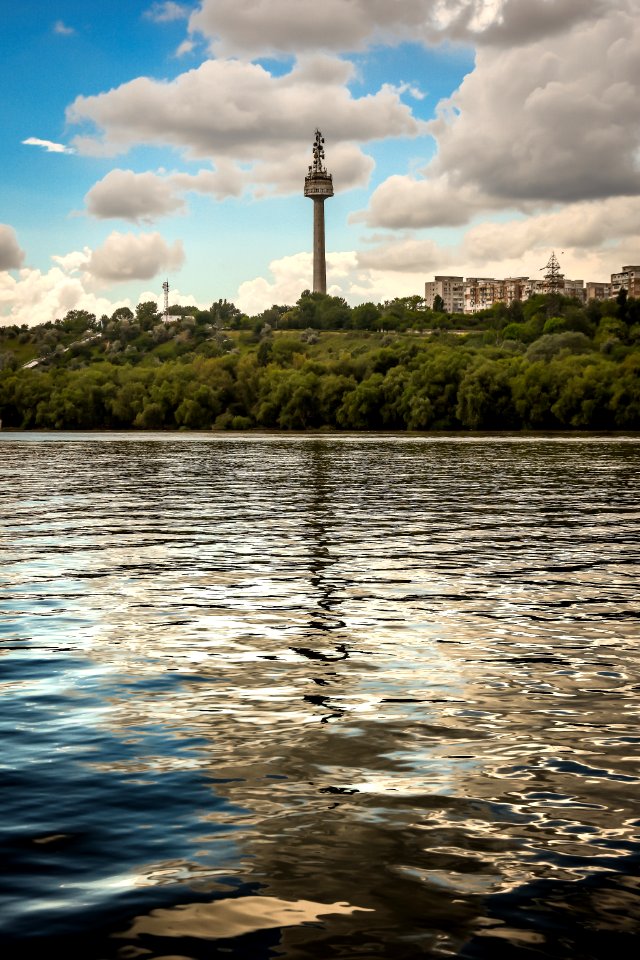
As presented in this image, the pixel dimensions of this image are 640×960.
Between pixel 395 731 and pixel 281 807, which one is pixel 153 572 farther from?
pixel 281 807

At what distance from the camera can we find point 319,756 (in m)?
10.9

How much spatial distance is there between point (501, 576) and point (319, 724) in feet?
41.5

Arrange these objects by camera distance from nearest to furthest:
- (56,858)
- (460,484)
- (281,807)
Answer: (56,858) < (281,807) < (460,484)

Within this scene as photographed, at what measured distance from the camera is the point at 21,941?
22.5 feet

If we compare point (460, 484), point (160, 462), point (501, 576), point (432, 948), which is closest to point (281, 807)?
point (432, 948)

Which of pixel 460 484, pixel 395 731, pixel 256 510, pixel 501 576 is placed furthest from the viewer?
pixel 460 484

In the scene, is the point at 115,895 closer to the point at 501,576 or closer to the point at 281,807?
the point at 281,807

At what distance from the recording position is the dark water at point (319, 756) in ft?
23.7

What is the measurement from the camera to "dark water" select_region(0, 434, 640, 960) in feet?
23.7

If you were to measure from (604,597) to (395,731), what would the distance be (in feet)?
33.4

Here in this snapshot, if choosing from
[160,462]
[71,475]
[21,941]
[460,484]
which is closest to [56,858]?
[21,941]

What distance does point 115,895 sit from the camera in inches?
297

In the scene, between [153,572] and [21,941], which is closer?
[21,941]

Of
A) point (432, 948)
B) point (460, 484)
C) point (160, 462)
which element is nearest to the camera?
point (432, 948)
